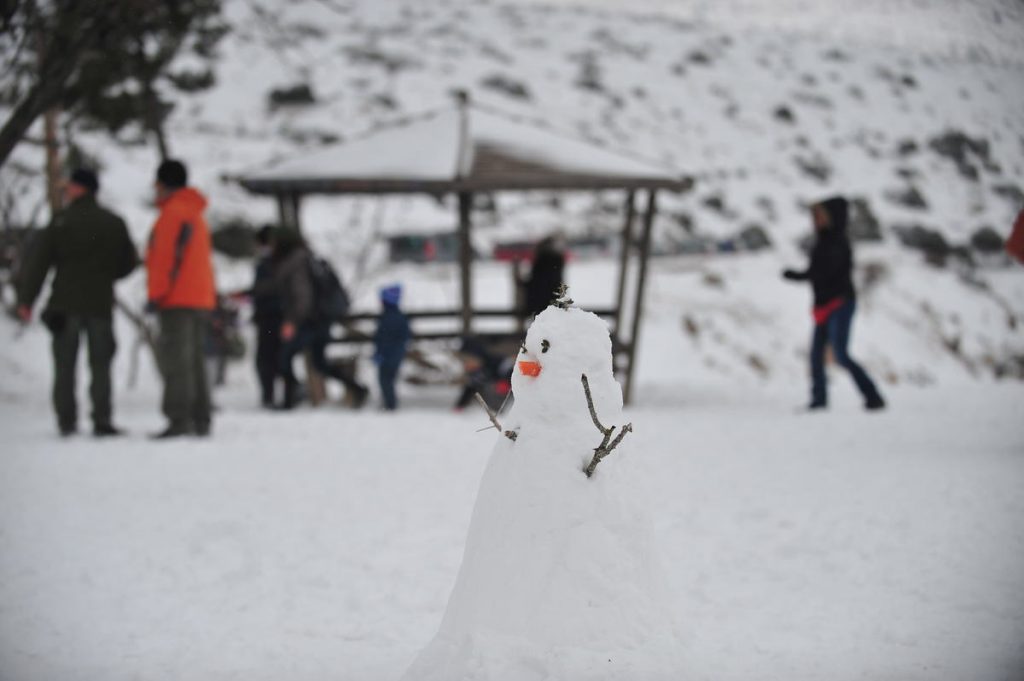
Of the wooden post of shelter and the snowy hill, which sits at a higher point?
the snowy hill

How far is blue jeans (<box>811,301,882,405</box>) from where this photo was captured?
806 cm

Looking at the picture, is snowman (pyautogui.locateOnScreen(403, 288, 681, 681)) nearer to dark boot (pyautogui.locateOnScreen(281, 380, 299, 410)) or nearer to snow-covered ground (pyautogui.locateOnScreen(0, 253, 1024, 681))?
snow-covered ground (pyautogui.locateOnScreen(0, 253, 1024, 681))

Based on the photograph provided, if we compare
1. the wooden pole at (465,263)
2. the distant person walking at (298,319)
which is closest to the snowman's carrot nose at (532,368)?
the distant person walking at (298,319)

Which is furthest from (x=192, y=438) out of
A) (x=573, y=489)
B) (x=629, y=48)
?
(x=629, y=48)

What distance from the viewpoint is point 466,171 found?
30.3ft

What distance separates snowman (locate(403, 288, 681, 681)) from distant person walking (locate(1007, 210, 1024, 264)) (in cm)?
334

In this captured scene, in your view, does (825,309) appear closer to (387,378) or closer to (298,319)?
(387,378)

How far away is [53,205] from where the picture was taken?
901 cm

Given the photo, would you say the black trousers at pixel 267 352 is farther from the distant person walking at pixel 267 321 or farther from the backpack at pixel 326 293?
the backpack at pixel 326 293

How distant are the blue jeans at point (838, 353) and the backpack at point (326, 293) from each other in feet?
16.1

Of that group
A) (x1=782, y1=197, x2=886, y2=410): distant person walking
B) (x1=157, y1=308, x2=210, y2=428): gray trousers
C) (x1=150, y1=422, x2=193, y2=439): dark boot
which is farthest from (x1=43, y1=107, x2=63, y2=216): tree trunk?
(x1=782, y1=197, x2=886, y2=410): distant person walking

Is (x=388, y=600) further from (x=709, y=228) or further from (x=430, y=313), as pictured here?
(x=709, y=228)

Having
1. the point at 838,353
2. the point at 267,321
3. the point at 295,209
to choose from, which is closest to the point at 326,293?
the point at 267,321

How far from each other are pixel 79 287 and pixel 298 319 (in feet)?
8.77
